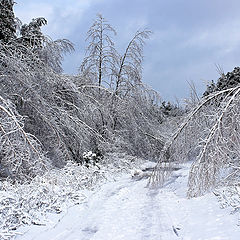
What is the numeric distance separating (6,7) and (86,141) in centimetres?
670

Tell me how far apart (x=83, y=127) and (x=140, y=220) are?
6089 millimetres

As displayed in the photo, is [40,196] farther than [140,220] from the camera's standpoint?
Yes

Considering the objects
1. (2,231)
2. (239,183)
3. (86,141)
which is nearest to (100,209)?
(2,231)

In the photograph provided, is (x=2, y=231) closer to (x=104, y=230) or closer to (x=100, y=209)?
(x=104, y=230)

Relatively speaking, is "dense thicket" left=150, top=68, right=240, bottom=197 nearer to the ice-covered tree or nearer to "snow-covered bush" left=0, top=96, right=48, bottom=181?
"snow-covered bush" left=0, top=96, right=48, bottom=181

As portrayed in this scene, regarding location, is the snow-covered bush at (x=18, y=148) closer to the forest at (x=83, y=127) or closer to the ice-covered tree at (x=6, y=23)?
the forest at (x=83, y=127)

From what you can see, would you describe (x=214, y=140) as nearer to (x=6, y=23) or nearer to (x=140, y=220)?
(x=140, y=220)

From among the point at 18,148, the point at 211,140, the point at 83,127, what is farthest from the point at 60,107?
the point at 211,140

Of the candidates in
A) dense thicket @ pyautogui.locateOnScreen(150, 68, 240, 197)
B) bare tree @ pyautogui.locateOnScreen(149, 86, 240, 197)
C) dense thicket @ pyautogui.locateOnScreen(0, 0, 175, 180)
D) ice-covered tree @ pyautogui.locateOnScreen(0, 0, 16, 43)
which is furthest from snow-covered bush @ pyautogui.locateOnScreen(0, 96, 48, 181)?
ice-covered tree @ pyautogui.locateOnScreen(0, 0, 16, 43)

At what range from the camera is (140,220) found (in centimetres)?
568

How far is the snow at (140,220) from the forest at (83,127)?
0.41 meters

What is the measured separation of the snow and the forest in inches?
16.0

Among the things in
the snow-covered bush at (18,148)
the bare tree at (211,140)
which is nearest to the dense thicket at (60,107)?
the snow-covered bush at (18,148)

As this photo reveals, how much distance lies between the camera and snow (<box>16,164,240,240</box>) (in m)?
4.70
